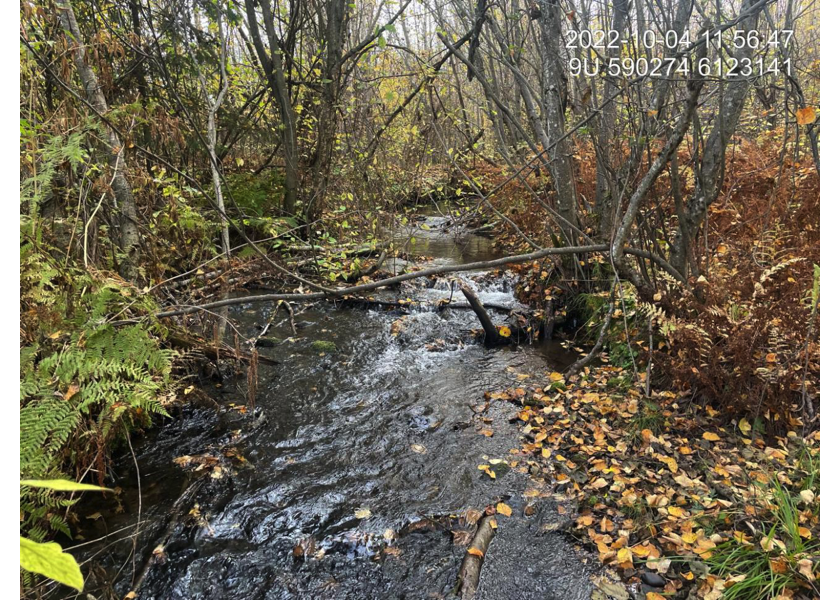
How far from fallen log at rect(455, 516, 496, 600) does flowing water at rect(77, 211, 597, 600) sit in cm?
6

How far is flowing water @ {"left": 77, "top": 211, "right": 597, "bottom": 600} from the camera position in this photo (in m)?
3.14

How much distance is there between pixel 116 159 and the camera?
4.53 m

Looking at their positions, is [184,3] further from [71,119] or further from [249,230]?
[71,119]

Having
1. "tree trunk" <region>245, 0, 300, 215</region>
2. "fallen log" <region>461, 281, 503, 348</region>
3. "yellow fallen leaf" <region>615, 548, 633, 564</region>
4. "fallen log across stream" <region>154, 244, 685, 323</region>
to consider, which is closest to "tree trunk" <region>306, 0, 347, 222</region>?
"tree trunk" <region>245, 0, 300, 215</region>

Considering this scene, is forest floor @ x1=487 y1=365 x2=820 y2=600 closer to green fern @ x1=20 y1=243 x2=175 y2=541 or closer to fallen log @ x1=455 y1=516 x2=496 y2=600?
fallen log @ x1=455 y1=516 x2=496 y2=600

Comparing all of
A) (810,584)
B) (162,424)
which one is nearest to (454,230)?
(162,424)

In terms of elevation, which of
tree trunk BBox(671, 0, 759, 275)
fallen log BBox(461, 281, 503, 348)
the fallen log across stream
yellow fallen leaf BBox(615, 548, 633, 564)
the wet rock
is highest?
tree trunk BBox(671, 0, 759, 275)

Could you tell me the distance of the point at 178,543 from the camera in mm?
3391

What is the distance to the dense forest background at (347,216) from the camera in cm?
343

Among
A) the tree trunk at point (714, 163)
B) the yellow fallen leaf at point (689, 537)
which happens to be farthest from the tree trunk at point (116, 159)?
the tree trunk at point (714, 163)

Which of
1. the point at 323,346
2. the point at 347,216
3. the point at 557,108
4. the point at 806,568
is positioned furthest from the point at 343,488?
the point at 347,216

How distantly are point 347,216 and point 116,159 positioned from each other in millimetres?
5203

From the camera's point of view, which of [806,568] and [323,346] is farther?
[323,346]

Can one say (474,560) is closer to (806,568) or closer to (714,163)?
(806,568)
